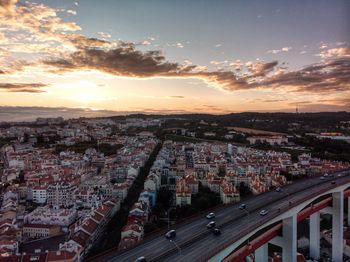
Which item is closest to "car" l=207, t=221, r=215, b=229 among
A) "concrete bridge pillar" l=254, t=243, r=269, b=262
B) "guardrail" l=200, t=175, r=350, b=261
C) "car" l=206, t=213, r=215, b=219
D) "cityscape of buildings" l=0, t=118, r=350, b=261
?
"car" l=206, t=213, r=215, b=219

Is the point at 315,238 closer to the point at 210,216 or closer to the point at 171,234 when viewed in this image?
the point at 210,216

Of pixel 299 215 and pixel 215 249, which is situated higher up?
pixel 215 249

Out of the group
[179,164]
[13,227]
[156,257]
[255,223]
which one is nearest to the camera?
[156,257]

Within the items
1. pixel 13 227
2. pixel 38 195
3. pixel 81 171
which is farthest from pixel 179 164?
pixel 13 227

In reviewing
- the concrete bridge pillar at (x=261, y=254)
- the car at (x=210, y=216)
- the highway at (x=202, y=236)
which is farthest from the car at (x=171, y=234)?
the concrete bridge pillar at (x=261, y=254)

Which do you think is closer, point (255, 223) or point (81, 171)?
point (255, 223)

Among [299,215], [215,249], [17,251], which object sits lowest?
[17,251]

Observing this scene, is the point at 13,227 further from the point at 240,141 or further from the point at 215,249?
the point at 240,141
